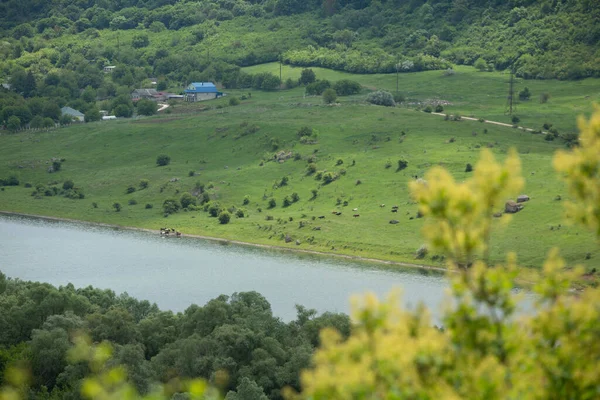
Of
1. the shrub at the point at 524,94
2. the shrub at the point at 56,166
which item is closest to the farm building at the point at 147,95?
the shrub at the point at 56,166

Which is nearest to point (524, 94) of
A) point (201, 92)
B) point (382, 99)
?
point (382, 99)

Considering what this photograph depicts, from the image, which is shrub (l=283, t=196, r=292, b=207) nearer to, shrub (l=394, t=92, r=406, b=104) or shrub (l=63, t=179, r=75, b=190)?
shrub (l=63, t=179, r=75, b=190)

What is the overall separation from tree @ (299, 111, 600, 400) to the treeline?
37.5 meters

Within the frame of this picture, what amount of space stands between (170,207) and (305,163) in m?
17.1

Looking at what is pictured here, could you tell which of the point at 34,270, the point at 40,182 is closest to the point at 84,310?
the point at 34,270

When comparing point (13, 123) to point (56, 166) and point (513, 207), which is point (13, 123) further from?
point (513, 207)

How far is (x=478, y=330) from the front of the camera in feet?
41.9

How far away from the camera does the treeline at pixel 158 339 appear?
54.7m

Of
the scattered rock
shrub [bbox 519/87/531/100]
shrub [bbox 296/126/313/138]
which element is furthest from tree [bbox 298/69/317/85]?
the scattered rock

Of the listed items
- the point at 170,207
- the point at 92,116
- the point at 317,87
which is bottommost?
the point at 92,116

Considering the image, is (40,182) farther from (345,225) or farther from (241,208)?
(345,225)

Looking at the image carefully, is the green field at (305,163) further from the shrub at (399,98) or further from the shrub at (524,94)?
the shrub at (524,94)

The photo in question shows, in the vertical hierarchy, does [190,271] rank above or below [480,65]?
above

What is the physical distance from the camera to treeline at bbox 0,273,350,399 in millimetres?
54688
